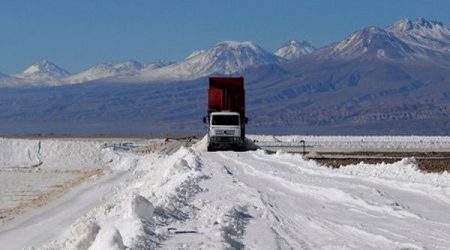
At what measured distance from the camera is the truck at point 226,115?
49.9 m

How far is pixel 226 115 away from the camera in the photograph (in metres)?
49.9

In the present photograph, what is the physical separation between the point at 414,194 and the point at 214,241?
8953 mm

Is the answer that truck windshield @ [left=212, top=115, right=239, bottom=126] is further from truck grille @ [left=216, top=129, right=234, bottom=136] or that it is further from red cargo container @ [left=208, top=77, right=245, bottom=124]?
red cargo container @ [left=208, top=77, right=245, bottom=124]

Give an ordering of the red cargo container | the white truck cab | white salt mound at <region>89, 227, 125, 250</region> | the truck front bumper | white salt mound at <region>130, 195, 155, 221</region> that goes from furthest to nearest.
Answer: the red cargo container
the truck front bumper
the white truck cab
white salt mound at <region>130, 195, 155, 221</region>
white salt mound at <region>89, 227, 125, 250</region>

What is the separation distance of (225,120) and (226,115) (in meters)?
0.25

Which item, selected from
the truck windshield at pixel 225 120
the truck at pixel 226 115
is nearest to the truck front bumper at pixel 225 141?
the truck at pixel 226 115

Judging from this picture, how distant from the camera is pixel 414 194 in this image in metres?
22.0

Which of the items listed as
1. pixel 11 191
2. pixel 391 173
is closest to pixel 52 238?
pixel 391 173

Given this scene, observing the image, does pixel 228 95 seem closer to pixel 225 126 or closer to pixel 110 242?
pixel 225 126

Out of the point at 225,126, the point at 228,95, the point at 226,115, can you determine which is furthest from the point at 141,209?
the point at 228,95

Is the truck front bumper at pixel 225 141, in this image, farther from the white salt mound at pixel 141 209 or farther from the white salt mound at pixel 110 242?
the white salt mound at pixel 110 242

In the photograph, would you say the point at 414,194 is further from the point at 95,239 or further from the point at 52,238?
the point at 95,239

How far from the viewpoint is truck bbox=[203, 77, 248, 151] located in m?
49.9

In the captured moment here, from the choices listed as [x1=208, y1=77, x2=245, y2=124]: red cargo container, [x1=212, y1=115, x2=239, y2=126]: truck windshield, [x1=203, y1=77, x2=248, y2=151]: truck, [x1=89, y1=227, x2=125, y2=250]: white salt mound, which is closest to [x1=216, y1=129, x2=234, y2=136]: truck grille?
[x1=203, y1=77, x2=248, y2=151]: truck
